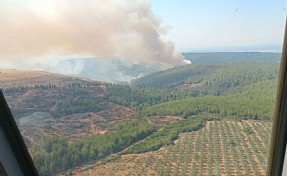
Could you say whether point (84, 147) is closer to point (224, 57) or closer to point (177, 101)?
point (177, 101)

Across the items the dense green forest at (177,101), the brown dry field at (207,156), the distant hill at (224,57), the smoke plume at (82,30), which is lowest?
the brown dry field at (207,156)

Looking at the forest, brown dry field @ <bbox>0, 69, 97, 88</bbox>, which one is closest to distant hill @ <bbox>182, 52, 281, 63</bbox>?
the forest

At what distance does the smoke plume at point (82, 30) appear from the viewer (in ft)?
4.56

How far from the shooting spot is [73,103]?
1.57 meters

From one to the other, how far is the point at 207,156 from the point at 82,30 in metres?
0.87

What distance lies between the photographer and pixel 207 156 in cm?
168

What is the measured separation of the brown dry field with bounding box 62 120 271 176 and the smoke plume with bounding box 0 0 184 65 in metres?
0.44

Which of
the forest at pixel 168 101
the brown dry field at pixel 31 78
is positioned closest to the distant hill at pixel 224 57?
the forest at pixel 168 101

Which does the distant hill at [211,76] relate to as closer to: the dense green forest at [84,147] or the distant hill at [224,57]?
the distant hill at [224,57]

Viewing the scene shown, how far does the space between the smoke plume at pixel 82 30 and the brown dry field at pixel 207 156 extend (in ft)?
1.44

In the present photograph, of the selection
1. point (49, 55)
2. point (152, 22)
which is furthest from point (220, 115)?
point (49, 55)

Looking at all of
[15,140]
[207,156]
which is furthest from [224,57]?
A: [15,140]

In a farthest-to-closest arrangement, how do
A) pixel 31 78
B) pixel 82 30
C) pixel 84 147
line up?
pixel 84 147
pixel 31 78
pixel 82 30

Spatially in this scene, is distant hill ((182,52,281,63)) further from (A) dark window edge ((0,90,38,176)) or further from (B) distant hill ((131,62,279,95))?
(A) dark window edge ((0,90,38,176))
